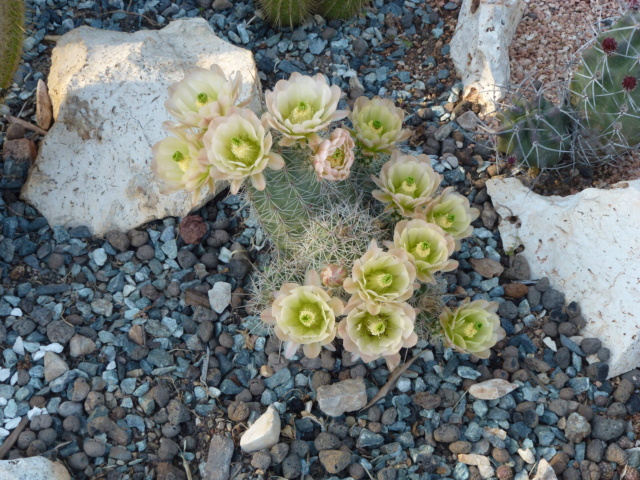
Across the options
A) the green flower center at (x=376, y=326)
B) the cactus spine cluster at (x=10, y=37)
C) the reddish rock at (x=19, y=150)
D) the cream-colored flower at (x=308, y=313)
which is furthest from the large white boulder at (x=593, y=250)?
the cactus spine cluster at (x=10, y=37)

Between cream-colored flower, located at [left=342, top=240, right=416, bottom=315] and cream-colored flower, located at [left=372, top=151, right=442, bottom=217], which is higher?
cream-colored flower, located at [left=372, top=151, right=442, bottom=217]

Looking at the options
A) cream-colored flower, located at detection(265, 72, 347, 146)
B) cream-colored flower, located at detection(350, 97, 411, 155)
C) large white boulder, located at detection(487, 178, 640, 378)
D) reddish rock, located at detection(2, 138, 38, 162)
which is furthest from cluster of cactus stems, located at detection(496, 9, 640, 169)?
reddish rock, located at detection(2, 138, 38, 162)

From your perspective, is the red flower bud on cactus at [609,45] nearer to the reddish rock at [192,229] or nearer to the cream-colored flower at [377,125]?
the cream-colored flower at [377,125]

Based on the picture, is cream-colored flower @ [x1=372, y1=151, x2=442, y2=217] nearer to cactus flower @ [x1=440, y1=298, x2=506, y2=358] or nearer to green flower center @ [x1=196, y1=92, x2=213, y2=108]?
cactus flower @ [x1=440, y1=298, x2=506, y2=358]

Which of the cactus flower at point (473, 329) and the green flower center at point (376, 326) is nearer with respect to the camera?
the green flower center at point (376, 326)

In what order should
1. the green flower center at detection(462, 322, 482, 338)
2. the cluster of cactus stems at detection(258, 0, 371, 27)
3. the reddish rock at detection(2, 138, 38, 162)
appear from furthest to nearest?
the cluster of cactus stems at detection(258, 0, 371, 27), the reddish rock at detection(2, 138, 38, 162), the green flower center at detection(462, 322, 482, 338)

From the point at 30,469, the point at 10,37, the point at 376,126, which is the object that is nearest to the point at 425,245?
the point at 376,126

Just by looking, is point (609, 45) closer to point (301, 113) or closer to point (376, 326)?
point (301, 113)

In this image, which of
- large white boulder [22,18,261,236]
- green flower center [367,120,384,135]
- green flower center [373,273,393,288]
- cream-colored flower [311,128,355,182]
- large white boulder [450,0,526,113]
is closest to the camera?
green flower center [373,273,393,288]
